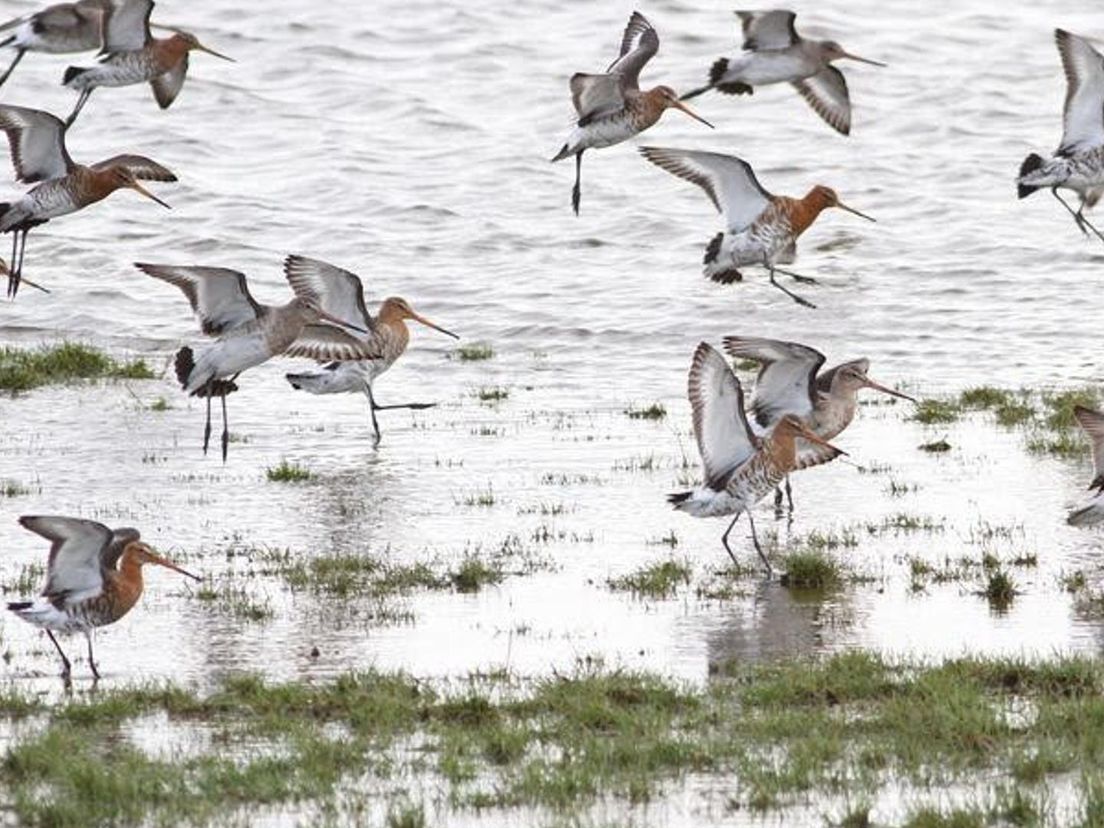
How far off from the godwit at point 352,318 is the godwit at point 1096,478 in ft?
18.7

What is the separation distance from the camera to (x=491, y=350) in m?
20.2

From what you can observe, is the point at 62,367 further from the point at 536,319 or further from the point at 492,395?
the point at 536,319

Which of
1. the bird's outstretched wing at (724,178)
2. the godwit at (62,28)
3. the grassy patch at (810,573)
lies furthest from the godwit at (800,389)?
the godwit at (62,28)

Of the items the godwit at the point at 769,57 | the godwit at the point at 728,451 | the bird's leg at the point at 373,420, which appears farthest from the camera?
the godwit at the point at 769,57

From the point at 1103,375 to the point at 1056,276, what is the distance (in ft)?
15.0

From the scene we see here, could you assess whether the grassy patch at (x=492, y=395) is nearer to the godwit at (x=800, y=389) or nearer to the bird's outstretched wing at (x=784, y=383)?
the godwit at (x=800, y=389)

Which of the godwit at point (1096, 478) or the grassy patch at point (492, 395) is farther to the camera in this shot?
the grassy patch at point (492, 395)

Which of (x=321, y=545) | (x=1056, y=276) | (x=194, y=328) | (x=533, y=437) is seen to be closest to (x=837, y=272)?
(x=1056, y=276)

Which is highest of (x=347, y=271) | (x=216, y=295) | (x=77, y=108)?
(x=77, y=108)

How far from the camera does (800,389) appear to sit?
13344mm

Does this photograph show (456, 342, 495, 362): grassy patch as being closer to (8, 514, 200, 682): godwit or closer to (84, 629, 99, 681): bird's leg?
(8, 514, 200, 682): godwit

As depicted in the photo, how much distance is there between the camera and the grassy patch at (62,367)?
1761 cm

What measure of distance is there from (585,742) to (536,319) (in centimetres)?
1360

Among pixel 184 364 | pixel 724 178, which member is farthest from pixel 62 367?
pixel 724 178
